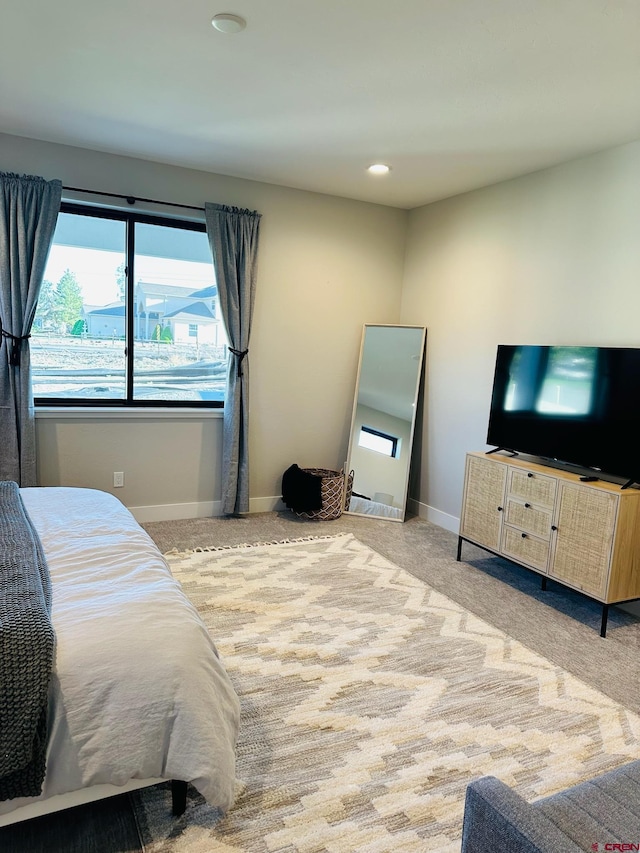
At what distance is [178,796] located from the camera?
65.4 inches

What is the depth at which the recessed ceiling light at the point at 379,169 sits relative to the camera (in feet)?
12.8

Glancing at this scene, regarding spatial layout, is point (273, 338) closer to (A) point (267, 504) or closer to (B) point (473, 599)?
(A) point (267, 504)

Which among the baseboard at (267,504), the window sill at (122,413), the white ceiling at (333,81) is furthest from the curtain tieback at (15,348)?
the baseboard at (267,504)

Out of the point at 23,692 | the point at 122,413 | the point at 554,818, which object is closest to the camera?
the point at 554,818

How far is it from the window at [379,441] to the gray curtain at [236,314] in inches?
42.2

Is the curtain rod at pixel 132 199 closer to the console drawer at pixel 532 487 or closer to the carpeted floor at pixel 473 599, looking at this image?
the carpeted floor at pixel 473 599

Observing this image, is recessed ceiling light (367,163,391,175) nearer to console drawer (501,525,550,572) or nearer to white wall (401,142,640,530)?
white wall (401,142,640,530)

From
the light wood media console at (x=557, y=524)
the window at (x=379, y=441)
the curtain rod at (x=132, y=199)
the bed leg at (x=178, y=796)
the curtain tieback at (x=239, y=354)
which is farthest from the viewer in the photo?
the window at (x=379, y=441)

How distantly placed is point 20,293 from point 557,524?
11.9 feet

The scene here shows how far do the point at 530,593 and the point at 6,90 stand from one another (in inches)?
161

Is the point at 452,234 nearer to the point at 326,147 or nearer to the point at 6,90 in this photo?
the point at 326,147

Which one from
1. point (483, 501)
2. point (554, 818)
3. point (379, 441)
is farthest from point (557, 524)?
point (554, 818)

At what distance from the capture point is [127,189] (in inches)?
159

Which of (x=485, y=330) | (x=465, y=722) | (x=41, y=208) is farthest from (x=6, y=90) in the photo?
(x=465, y=722)
